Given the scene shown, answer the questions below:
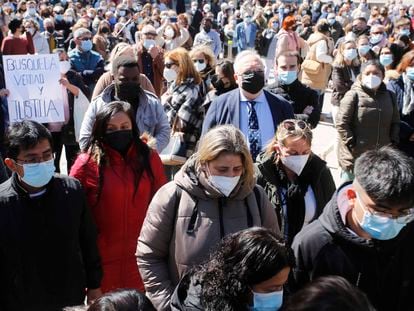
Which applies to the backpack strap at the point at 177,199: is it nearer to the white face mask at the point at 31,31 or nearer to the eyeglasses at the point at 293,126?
the eyeglasses at the point at 293,126

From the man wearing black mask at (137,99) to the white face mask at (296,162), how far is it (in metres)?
1.45

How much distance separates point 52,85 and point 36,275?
3167 millimetres

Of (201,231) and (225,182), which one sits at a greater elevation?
(225,182)

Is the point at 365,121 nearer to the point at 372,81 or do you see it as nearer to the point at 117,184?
the point at 372,81

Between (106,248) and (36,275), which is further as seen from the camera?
(106,248)

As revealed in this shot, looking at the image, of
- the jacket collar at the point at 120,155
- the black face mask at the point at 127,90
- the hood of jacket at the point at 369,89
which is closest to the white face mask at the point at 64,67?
the black face mask at the point at 127,90

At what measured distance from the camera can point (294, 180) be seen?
150 inches

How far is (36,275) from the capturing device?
316cm

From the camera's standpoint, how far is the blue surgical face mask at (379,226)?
7.73 feet

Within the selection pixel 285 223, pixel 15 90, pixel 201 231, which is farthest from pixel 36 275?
pixel 15 90

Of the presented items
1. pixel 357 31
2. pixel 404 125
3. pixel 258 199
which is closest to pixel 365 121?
pixel 404 125

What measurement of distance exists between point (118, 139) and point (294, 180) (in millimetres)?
1133

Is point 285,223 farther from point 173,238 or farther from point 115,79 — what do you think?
point 115,79

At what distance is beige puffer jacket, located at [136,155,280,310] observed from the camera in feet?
9.63
